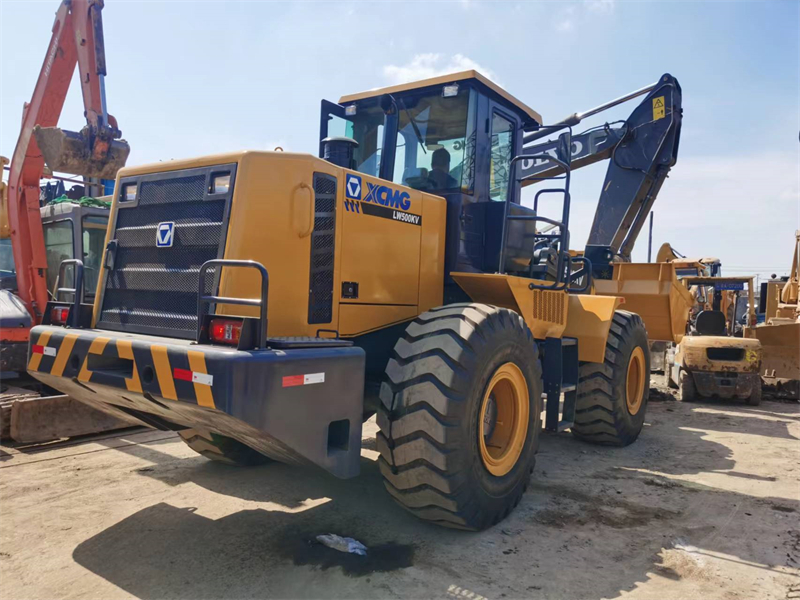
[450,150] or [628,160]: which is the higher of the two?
[628,160]

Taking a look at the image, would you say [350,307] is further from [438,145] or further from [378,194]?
[438,145]

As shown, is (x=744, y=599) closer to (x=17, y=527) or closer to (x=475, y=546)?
(x=475, y=546)

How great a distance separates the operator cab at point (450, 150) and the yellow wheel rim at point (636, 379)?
8.51 feet

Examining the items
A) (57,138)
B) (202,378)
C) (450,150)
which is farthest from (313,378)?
(57,138)

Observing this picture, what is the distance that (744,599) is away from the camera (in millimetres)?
3188

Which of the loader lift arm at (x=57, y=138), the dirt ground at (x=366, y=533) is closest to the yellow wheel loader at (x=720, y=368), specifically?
the dirt ground at (x=366, y=533)

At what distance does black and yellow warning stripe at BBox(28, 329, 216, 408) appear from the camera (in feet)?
9.99

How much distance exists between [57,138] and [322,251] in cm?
675

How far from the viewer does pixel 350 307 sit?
4.10 metres

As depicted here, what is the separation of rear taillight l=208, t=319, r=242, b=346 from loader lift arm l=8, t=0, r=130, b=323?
21.1ft

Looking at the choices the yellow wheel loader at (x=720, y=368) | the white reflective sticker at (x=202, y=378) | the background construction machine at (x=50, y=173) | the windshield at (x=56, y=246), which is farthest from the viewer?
the yellow wheel loader at (x=720, y=368)

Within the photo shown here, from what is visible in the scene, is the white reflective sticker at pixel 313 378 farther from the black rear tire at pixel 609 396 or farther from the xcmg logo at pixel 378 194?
the black rear tire at pixel 609 396

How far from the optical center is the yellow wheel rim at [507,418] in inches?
169

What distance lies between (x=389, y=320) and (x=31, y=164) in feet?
23.0
